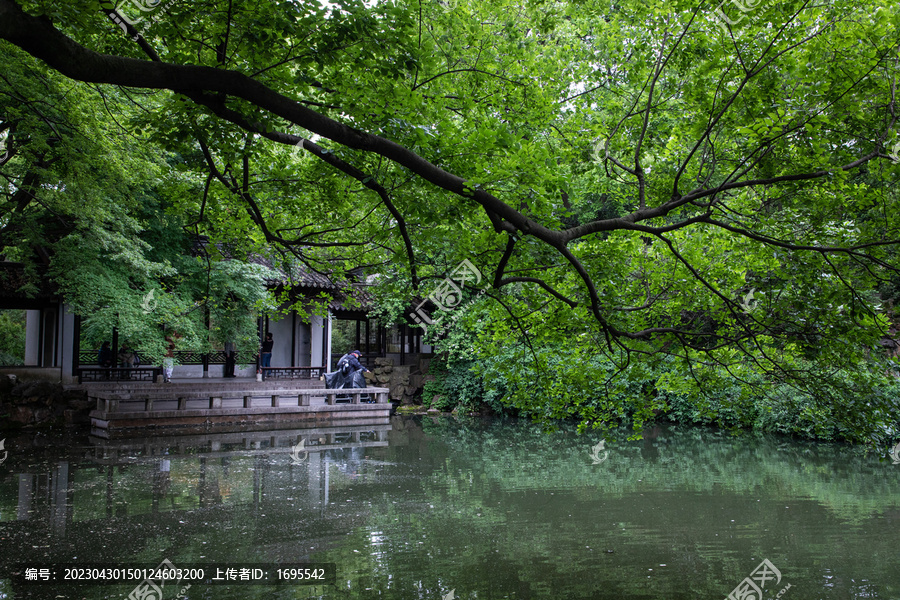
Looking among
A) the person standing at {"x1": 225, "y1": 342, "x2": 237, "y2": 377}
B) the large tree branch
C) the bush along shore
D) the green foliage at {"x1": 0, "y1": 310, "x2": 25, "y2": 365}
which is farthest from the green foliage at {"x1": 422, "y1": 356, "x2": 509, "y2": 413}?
the large tree branch

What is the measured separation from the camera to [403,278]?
17.6 feet

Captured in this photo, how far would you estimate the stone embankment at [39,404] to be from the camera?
1351 centimetres

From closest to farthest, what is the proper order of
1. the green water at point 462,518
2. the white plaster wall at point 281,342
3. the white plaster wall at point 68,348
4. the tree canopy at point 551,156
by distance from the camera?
1. the tree canopy at point 551,156
2. the green water at point 462,518
3. the white plaster wall at point 68,348
4. the white plaster wall at point 281,342

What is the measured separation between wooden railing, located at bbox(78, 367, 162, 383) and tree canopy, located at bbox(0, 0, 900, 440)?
1167cm

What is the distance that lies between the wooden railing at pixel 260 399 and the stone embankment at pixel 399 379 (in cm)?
317

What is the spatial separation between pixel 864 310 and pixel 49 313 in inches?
781

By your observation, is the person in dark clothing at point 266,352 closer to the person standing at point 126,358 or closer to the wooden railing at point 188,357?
the wooden railing at point 188,357

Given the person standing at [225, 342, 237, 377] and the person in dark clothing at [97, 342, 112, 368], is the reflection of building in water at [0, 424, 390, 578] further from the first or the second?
the person standing at [225, 342, 237, 377]

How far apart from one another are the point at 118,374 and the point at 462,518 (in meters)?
12.7

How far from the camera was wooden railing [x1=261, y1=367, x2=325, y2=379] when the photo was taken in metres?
19.3

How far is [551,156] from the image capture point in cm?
523

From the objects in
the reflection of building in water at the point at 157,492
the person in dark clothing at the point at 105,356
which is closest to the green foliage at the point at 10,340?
the person in dark clothing at the point at 105,356

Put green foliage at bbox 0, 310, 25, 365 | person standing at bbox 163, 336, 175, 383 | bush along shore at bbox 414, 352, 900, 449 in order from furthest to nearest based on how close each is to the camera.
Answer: green foliage at bbox 0, 310, 25, 365
person standing at bbox 163, 336, 175, 383
bush along shore at bbox 414, 352, 900, 449

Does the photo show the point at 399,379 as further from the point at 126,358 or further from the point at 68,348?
the point at 68,348
